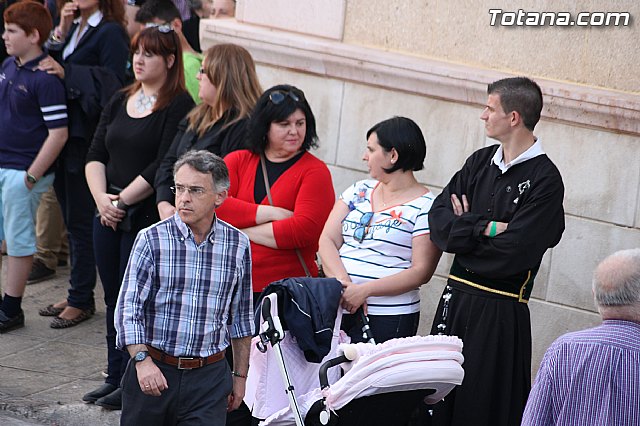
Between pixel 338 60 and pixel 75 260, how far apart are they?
2.32 metres

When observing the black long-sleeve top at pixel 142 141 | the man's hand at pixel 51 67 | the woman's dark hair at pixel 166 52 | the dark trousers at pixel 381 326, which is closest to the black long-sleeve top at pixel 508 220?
the dark trousers at pixel 381 326

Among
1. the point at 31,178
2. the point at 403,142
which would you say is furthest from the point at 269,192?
the point at 31,178

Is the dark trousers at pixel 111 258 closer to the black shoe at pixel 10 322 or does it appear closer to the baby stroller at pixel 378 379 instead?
the black shoe at pixel 10 322

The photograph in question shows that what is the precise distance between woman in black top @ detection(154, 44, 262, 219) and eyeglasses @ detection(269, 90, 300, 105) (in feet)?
1.22

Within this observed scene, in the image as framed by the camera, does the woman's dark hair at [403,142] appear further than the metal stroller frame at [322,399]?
Yes

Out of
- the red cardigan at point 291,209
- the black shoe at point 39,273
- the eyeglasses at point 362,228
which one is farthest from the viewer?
the black shoe at point 39,273

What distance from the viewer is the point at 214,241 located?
486 cm

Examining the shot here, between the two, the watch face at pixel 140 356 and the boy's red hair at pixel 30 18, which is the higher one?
the boy's red hair at pixel 30 18

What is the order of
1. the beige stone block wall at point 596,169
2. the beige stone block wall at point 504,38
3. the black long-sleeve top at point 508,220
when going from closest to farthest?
the black long-sleeve top at point 508,220 < the beige stone block wall at point 596,169 < the beige stone block wall at point 504,38

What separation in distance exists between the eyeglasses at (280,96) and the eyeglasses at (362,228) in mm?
798

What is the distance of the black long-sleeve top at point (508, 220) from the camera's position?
527 centimetres

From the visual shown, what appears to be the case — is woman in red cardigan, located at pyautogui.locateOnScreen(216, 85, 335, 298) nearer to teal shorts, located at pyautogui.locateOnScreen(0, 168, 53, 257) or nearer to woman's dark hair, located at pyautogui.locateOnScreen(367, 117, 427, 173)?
woman's dark hair, located at pyautogui.locateOnScreen(367, 117, 427, 173)

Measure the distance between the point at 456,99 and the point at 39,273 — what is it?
378 centimetres

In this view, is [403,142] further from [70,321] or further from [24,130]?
[70,321]
